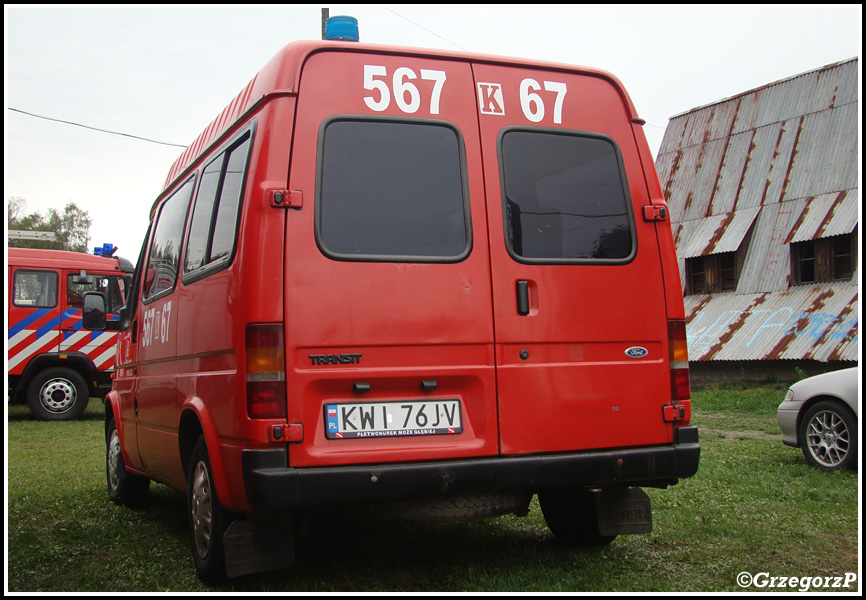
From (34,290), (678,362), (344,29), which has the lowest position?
(678,362)

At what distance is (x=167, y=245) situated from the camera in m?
5.80

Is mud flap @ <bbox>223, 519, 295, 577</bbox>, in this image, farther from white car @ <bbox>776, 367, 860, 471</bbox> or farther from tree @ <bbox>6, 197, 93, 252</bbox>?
tree @ <bbox>6, 197, 93, 252</bbox>

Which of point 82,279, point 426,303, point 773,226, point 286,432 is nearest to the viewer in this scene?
point 286,432

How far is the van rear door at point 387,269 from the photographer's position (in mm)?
3896

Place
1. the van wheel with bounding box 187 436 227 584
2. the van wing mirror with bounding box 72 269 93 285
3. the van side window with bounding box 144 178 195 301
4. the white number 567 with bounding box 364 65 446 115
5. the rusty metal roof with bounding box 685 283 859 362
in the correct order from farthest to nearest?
the rusty metal roof with bounding box 685 283 859 362, the van wing mirror with bounding box 72 269 93 285, the van side window with bounding box 144 178 195 301, the van wheel with bounding box 187 436 227 584, the white number 567 with bounding box 364 65 446 115

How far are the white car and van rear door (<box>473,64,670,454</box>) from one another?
14.3 ft

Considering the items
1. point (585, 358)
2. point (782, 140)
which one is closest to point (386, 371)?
point (585, 358)

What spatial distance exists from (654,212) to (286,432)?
2.28 m

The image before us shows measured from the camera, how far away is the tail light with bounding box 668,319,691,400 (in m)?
4.51

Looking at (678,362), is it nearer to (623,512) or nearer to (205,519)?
(623,512)

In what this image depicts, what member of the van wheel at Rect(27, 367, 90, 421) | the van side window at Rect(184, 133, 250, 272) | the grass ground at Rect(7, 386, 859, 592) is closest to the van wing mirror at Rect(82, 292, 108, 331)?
the grass ground at Rect(7, 386, 859, 592)

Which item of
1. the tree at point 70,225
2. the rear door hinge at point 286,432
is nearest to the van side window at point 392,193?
the rear door hinge at point 286,432

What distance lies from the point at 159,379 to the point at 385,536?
179cm

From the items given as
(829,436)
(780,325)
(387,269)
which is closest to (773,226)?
(780,325)
